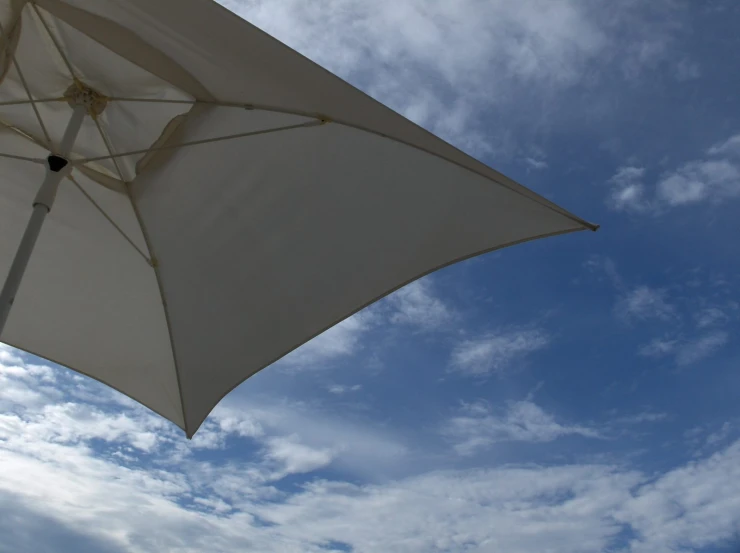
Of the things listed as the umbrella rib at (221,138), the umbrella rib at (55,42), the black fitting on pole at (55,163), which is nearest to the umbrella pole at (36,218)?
the black fitting on pole at (55,163)

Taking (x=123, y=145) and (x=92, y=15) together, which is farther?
(x=123, y=145)

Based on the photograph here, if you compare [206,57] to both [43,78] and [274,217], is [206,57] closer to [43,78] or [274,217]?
[274,217]

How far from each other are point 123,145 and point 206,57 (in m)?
1.99

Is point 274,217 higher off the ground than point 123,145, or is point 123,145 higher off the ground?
point 123,145

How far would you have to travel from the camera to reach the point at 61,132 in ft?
21.2

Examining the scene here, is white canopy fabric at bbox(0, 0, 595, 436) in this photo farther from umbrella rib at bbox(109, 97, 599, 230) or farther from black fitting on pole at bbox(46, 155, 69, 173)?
black fitting on pole at bbox(46, 155, 69, 173)

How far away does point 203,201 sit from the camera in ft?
19.6

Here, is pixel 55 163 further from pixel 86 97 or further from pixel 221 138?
pixel 221 138

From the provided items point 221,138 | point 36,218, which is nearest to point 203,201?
point 221,138

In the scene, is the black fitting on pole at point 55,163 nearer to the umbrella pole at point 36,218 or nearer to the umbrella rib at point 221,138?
the umbrella pole at point 36,218

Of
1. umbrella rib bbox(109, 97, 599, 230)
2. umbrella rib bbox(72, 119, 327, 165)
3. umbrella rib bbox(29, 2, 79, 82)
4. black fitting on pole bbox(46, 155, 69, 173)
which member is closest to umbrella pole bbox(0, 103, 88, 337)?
black fitting on pole bbox(46, 155, 69, 173)

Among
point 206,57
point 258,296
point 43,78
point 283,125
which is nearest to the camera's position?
point 206,57

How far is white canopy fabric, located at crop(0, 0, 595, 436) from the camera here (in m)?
4.73

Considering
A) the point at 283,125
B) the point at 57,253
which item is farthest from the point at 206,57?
the point at 57,253
